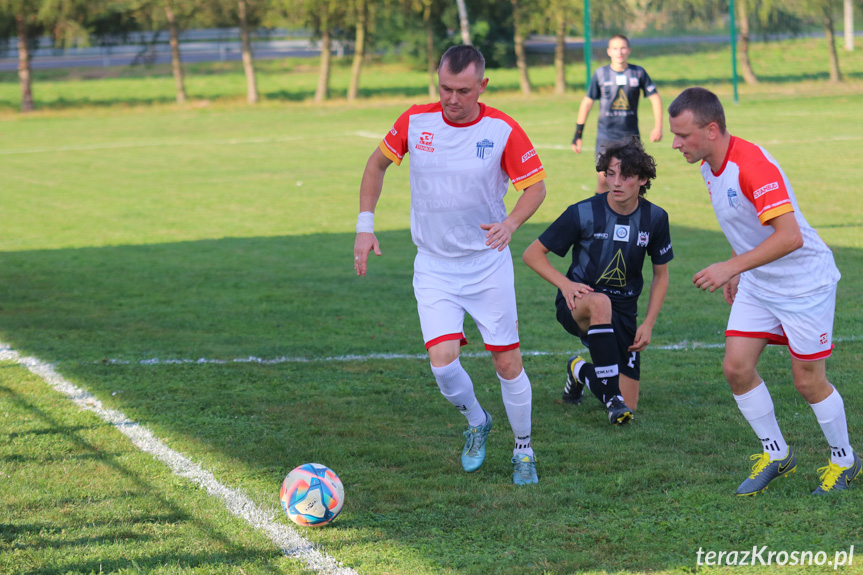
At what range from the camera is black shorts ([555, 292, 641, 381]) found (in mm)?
5918

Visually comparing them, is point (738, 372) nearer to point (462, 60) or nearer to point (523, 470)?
point (523, 470)

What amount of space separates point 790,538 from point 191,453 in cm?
310

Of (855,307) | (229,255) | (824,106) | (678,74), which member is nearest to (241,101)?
(678,74)

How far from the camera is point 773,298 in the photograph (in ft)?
14.3

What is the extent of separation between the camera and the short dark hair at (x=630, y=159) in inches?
215

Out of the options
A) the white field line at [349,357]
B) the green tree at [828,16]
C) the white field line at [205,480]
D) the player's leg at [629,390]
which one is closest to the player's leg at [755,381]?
the player's leg at [629,390]

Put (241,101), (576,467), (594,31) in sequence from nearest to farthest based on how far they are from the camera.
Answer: (576,467) → (594,31) → (241,101)

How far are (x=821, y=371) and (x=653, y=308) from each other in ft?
4.51

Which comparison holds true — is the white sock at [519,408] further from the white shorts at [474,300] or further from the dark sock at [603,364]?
the dark sock at [603,364]

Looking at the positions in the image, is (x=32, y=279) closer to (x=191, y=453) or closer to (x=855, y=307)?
(x=191, y=453)

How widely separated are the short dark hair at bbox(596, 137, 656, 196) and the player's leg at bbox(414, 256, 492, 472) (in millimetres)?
1334

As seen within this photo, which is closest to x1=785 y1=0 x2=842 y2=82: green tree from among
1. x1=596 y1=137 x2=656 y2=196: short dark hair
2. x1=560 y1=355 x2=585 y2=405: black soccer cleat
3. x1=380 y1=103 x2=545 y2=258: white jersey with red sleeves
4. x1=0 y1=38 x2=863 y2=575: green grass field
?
x1=0 y1=38 x2=863 y2=575: green grass field

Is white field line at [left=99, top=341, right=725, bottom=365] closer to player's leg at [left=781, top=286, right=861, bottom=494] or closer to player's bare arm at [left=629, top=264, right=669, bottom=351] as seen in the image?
player's bare arm at [left=629, top=264, right=669, bottom=351]

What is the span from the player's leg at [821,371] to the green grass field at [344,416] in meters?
0.14
